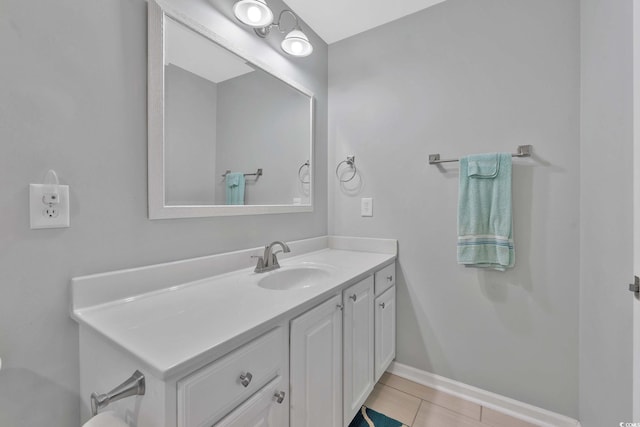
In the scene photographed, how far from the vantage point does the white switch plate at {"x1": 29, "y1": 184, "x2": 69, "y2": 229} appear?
0.78 meters

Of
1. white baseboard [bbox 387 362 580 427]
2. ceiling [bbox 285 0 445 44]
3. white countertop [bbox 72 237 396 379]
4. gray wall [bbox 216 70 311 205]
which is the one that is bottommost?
white baseboard [bbox 387 362 580 427]

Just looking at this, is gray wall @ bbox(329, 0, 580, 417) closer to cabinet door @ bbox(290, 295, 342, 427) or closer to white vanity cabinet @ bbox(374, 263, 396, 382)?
white vanity cabinet @ bbox(374, 263, 396, 382)

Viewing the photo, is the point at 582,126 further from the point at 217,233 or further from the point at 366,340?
the point at 217,233

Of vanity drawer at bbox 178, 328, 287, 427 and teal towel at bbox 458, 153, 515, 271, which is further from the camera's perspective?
teal towel at bbox 458, 153, 515, 271

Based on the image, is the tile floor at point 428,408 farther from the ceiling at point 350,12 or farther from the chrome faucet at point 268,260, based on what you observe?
the ceiling at point 350,12

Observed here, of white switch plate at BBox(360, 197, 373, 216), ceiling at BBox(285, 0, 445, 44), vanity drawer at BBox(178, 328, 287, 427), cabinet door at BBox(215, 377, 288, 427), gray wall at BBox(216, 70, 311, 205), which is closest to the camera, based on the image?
vanity drawer at BBox(178, 328, 287, 427)

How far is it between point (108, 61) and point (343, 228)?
1569 mm

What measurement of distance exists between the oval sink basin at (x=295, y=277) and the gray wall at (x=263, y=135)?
41 centimetres

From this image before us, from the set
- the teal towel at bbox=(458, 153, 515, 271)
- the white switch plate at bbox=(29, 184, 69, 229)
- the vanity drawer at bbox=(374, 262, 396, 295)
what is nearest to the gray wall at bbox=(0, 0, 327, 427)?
the white switch plate at bbox=(29, 184, 69, 229)

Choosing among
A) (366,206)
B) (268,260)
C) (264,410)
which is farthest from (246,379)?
(366,206)

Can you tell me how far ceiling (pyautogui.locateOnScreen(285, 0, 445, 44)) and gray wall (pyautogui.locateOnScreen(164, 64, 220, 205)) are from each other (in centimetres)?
93

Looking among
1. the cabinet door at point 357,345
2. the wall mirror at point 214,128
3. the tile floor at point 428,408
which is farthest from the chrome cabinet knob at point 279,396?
the tile floor at point 428,408

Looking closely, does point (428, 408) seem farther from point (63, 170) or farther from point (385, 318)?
point (63, 170)

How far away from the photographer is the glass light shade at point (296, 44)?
156 centimetres
